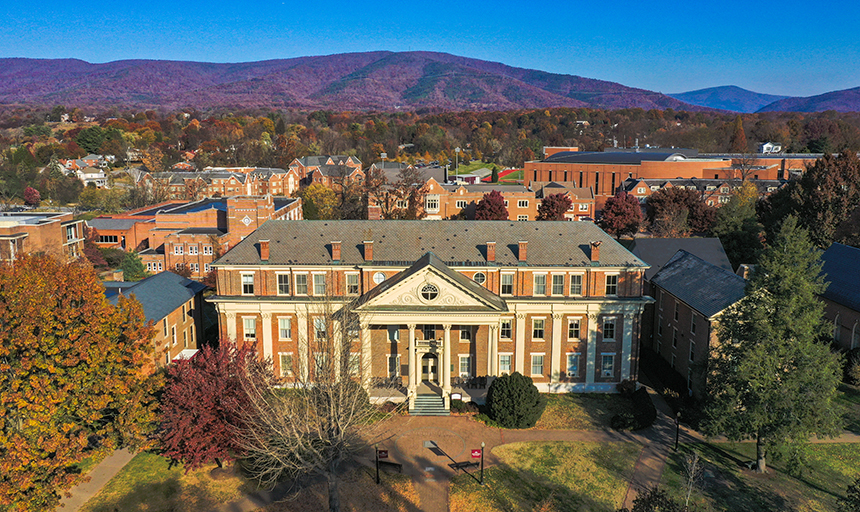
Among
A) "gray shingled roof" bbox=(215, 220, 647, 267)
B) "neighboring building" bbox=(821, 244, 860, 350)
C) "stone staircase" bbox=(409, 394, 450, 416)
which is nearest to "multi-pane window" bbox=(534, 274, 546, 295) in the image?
"gray shingled roof" bbox=(215, 220, 647, 267)

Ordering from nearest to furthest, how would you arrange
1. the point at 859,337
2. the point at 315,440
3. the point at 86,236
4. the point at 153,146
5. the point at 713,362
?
1. the point at 315,440
2. the point at 713,362
3. the point at 859,337
4. the point at 86,236
5. the point at 153,146

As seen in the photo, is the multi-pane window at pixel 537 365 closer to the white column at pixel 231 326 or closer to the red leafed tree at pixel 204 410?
the red leafed tree at pixel 204 410

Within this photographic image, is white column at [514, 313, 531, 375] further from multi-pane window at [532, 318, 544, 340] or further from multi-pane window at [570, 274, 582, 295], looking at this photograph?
multi-pane window at [570, 274, 582, 295]

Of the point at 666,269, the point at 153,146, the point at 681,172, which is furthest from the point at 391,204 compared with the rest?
the point at 153,146

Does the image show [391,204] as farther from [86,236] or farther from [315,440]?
[315,440]

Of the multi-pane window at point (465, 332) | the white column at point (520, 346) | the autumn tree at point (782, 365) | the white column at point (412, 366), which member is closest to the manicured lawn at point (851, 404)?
the autumn tree at point (782, 365)
